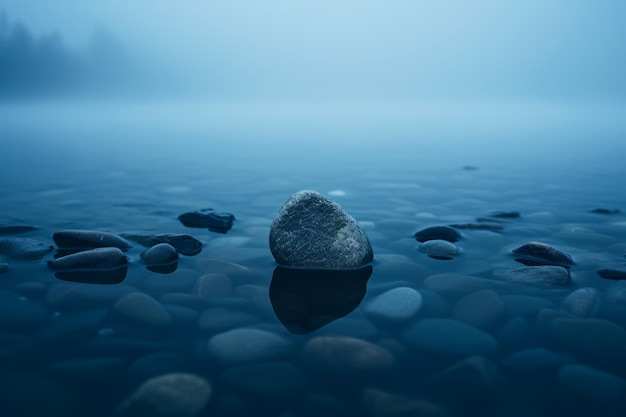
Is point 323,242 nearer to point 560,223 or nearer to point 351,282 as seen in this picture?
point 351,282

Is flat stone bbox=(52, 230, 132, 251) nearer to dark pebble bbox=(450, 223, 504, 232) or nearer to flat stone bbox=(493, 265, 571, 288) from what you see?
flat stone bbox=(493, 265, 571, 288)

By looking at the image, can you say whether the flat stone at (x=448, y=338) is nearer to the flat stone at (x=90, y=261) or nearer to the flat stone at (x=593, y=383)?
the flat stone at (x=593, y=383)

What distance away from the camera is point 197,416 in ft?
8.55

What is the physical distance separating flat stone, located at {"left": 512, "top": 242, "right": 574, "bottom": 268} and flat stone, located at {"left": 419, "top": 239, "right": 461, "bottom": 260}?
678mm

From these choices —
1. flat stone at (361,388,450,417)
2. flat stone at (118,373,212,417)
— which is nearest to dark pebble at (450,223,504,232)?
flat stone at (361,388,450,417)

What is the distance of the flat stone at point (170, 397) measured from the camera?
103 inches

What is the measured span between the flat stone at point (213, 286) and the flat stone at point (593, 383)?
2.65 meters

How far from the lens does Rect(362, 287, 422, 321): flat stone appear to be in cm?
376

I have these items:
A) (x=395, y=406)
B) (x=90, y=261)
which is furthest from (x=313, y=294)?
(x=90, y=261)

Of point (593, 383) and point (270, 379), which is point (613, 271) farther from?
point (270, 379)

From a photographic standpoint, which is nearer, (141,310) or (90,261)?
(141,310)

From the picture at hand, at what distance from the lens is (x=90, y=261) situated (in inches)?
181

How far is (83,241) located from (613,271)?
555 centimetres

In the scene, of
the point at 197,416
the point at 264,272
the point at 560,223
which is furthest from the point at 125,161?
the point at 197,416
